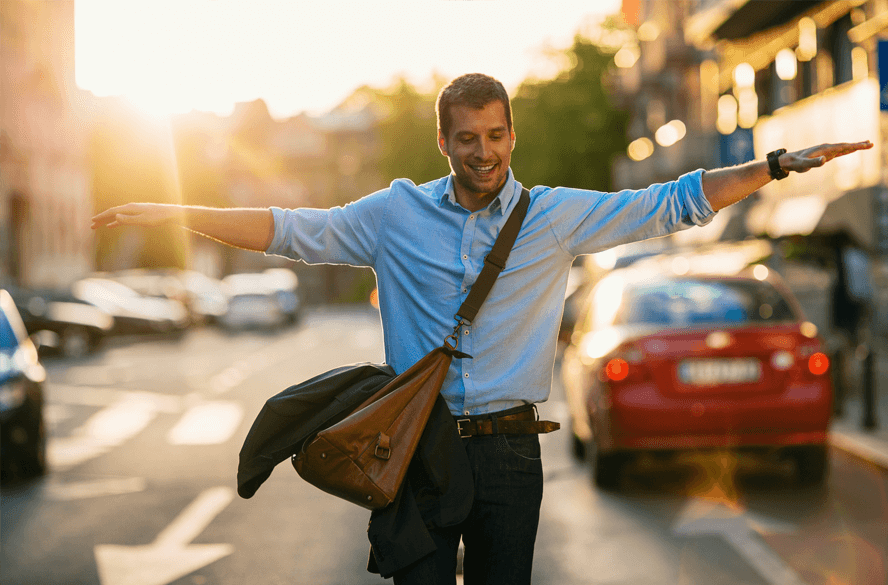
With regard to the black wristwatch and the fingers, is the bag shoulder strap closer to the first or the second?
the black wristwatch

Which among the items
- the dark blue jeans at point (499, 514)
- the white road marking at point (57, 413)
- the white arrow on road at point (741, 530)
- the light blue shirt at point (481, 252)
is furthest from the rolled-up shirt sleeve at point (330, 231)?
the white road marking at point (57, 413)

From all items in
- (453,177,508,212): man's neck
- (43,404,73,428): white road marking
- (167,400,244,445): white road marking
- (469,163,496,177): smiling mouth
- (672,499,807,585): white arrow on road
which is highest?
(469,163,496,177): smiling mouth

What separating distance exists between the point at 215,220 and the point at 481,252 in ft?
2.28


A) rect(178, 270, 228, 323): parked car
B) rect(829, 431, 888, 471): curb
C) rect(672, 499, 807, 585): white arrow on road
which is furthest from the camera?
rect(178, 270, 228, 323): parked car

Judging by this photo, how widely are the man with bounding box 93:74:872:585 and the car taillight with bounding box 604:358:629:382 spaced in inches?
174

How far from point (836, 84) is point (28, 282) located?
28977 millimetres

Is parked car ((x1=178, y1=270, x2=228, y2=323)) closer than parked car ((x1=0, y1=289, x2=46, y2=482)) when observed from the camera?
No

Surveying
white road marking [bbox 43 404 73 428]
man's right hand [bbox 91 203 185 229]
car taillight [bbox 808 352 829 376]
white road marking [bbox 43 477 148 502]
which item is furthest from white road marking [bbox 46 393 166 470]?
man's right hand [bbox 91 203 185 229]

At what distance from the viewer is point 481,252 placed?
2816 millimetres

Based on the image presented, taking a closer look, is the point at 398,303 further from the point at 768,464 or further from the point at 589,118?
the point at 589,118

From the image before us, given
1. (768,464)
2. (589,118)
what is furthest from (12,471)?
(589,118)

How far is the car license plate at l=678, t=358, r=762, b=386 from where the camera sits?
7066 mm

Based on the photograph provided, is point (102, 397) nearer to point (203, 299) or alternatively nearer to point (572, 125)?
point (203, 299)

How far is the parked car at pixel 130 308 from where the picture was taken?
2903 centimetres
